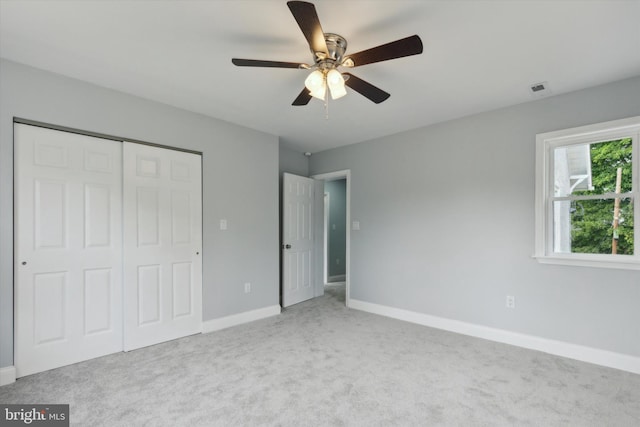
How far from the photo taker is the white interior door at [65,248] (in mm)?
2371

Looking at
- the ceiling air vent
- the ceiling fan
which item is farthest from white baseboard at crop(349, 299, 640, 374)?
the ceiling fan

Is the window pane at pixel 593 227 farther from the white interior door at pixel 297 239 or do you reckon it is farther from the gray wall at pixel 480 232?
the white interior door at pixel 297 239

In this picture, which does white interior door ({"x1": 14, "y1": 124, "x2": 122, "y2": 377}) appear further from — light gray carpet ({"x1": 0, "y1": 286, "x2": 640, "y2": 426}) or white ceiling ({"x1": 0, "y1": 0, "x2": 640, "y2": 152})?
white ceiling ({"x1": 0, "y1": 0, "x2": 640, "y2": 152})

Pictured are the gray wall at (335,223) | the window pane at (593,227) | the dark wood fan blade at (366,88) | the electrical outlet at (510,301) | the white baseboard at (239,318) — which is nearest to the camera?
the dark wood fan blade at (366,88)

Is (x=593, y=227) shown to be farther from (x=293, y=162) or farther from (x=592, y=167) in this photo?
(x=293, y=162)

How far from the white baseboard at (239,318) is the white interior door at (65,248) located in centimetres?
87

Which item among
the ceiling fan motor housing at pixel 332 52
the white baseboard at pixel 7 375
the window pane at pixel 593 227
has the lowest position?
the white baseboard at pixel 7 375

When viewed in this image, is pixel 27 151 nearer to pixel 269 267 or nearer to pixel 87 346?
pixel 87 346

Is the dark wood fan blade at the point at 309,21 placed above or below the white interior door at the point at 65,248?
above

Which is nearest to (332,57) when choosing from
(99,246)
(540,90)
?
(540,90)

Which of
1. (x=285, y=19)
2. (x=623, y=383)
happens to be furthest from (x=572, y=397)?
(x=285, y=19)

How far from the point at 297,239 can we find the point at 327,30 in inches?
126

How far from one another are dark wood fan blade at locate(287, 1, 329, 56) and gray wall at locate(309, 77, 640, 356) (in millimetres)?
2379

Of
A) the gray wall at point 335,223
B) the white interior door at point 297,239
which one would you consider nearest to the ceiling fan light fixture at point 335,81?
the white interior door at point 297,239
